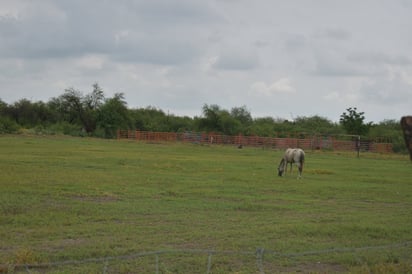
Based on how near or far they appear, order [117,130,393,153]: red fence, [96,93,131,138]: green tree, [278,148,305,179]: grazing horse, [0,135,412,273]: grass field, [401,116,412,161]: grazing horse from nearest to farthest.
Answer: [401,116,412,161]: grazing horse, [0,135,412,273]: grass field, [278,148,305,179]: grazing horse, [117,130,393,153]: red fence, [96,93,131,138]: green tree

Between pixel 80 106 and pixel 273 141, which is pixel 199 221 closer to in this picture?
pixel 273 141

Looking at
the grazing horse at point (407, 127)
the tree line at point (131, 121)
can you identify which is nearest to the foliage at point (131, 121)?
the tree line at point (131, 121)

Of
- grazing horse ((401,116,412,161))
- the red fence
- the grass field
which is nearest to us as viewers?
grazing horse ((401,116,412,161))

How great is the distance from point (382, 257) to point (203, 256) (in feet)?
11.4

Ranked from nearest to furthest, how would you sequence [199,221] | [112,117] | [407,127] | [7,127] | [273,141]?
1. [407,127]
2. [199,221]
3. [273,141]
4. [7,127]
5. [112,117]

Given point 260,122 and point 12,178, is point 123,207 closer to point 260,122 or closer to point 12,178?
point 12,178

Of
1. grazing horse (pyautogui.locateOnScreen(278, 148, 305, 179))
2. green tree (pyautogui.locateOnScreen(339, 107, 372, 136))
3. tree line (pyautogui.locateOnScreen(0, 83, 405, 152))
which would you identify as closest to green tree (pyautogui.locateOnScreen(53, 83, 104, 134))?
tree line (pyautogui.locateOnScreen(0, 83, 405, 152))

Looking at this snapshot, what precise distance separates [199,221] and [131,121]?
81.0 meters

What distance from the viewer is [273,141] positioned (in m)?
70.7

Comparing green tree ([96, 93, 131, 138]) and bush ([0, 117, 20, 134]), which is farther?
green tree ([96, 93, 131, 138])

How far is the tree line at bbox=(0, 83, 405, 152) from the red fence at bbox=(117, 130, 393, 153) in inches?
402

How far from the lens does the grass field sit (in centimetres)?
1041

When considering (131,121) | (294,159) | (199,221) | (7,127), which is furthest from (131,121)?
(199,221)

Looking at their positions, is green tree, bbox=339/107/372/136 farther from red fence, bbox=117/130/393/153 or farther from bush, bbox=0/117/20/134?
bush, bbox=0/117/20/134
